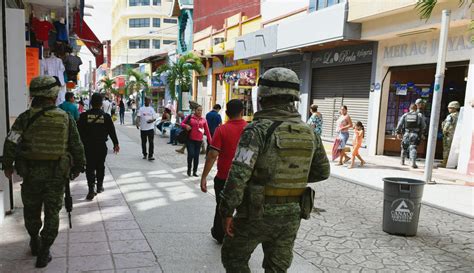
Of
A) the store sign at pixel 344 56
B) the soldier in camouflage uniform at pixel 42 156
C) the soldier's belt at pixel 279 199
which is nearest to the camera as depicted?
the soldier's belt at pixel 279 199

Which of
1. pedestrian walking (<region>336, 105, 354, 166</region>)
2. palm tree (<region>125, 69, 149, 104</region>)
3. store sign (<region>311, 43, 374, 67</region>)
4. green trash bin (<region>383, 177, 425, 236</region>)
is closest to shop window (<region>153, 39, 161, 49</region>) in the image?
palm tree (<region>125, 69, 149, 104</region>)

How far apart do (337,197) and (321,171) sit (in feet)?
16.5

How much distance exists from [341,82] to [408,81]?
265cm

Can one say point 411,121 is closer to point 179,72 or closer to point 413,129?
point 413,129

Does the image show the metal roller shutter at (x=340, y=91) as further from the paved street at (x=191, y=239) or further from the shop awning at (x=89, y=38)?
the shop awning at (x=89, y=38)

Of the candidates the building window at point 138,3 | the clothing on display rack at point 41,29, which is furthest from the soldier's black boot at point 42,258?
the building window at point 138,3

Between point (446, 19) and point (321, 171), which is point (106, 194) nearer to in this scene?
point (321, 171)

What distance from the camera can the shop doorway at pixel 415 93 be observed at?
41.7ft

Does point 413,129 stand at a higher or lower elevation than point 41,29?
lower

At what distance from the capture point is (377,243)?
514 cm

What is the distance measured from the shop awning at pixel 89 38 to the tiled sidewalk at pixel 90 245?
790 centimetres

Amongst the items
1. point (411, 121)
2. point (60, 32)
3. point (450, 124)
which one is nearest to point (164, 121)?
point (60, 32)

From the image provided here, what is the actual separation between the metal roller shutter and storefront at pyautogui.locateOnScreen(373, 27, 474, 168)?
34.0 inches

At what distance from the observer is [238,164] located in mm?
2553
